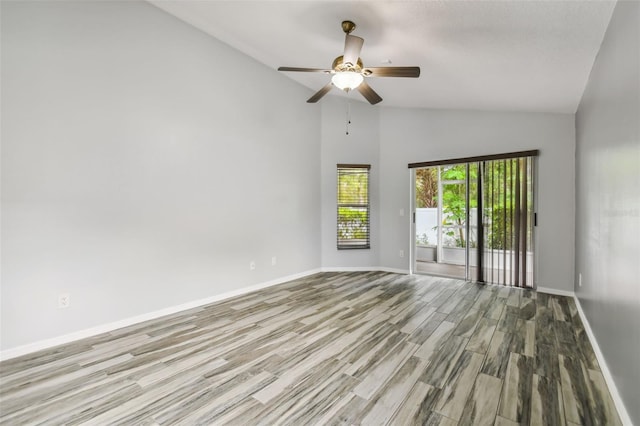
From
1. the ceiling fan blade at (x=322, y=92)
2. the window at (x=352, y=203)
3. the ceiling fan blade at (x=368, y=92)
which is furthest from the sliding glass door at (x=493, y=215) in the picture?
the ceiling fan blade at (x=322, y=92)

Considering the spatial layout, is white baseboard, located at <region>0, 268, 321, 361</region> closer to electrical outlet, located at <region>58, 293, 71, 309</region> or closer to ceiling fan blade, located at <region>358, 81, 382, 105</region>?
electrical outlet, located at <region>58, 293, 71, 309</region>

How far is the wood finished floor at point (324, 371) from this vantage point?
1.77 m

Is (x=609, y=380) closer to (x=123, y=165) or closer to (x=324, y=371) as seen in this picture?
(x=324, y=371)

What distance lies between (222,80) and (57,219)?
2477mm

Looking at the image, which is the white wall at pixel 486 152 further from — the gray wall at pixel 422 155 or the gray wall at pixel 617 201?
the gray wall at pixel 617 201

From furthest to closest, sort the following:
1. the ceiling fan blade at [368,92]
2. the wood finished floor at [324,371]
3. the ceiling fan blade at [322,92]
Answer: the ceiling fan blade at [322,92] → the ceiling fan blade at [368,92] → the wood finished floor at [324,371]

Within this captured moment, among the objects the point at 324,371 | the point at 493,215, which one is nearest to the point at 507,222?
the point at 493,215

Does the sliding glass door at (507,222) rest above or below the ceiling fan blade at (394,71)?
below

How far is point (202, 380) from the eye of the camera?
2115mm

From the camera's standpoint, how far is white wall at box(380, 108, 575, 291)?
13.2 feet

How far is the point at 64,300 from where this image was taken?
2686mm

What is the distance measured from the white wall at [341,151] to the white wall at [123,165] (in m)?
1.24

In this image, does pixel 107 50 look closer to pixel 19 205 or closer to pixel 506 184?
pixel 19 205

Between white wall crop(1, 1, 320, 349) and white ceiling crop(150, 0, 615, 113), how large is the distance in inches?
24.6
